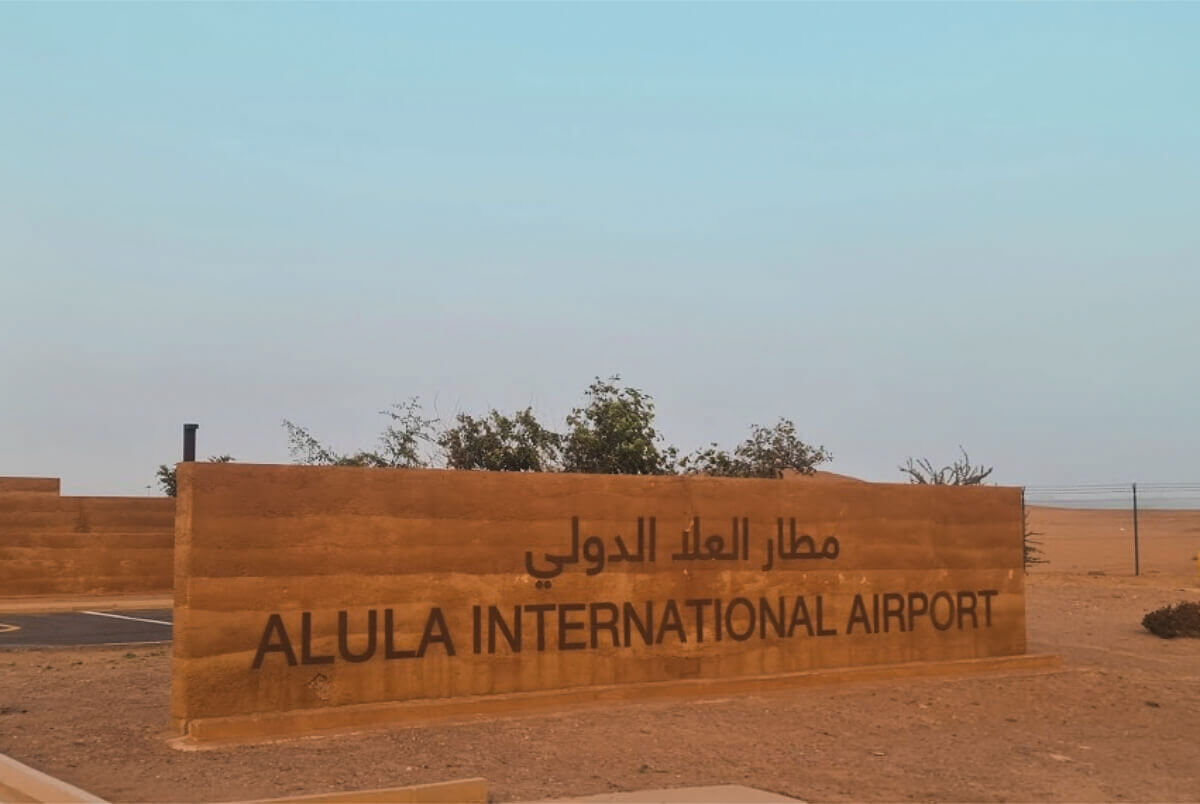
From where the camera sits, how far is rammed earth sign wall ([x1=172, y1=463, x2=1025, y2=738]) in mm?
11312

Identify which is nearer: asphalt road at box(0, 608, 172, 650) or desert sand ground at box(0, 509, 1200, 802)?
desert sand ground at box(0, 509, 1200, 802)

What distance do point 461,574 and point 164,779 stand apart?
389cm

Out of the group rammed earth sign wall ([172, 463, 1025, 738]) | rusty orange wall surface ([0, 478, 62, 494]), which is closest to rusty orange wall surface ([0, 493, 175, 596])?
rusty orange wall surface ([0, 478, 62, 494])

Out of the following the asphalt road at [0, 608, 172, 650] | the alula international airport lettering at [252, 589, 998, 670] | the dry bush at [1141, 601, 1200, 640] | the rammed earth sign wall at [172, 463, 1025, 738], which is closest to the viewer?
the rammed earth sign wall at [172, 463, 1025, 738]

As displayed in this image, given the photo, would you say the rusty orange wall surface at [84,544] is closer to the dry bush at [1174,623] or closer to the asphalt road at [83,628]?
the asphalt road at [83,628]

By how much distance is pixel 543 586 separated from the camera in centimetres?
1327

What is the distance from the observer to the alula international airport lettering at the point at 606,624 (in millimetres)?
11781

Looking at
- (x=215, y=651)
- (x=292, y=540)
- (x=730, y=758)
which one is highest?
(x=292, y=540)

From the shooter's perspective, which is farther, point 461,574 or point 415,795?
point 461,574

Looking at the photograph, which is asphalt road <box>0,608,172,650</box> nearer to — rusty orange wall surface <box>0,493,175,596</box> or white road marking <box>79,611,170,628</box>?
white road marking <box>79,611,170,628</box>

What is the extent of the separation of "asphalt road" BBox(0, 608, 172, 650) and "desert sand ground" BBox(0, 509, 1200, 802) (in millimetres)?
3100

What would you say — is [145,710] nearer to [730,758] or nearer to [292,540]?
[292,540]

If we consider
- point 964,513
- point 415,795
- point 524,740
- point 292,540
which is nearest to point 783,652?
point 964,513

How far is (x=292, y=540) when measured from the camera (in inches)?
460
